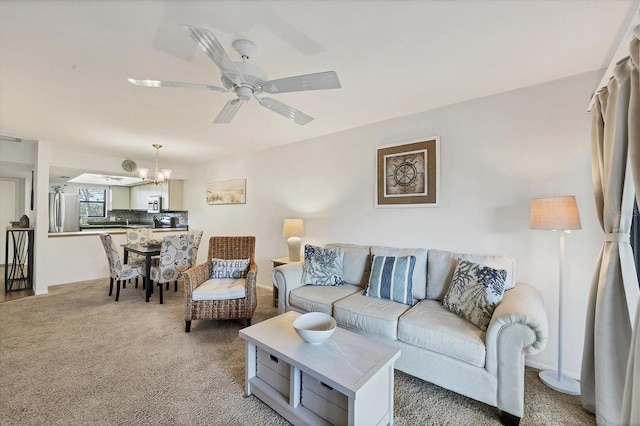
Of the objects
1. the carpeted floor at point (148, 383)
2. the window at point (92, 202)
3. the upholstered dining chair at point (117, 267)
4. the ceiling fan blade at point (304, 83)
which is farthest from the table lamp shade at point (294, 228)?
the window at point (92, 202)

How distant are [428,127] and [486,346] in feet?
7.01

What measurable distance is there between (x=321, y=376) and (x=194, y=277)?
207cm

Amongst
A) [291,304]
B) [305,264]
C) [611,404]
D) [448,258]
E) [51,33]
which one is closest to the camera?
[611,404]

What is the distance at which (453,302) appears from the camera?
2.14 metres

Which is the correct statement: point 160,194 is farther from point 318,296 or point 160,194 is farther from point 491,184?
point 491,184

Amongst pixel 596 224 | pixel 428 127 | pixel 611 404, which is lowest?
pixel 611 404

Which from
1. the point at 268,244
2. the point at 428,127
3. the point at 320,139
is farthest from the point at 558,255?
the point at 268,244

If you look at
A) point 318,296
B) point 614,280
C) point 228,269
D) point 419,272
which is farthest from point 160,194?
point 614,280

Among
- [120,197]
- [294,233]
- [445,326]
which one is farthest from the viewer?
[120,197]

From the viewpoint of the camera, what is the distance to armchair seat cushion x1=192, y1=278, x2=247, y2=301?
2.83m

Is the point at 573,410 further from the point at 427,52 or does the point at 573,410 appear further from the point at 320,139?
the point at 320,139

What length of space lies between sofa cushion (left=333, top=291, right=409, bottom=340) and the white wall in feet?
3.05

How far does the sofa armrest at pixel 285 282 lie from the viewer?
2.85m

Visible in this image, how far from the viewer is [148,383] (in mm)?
2006
